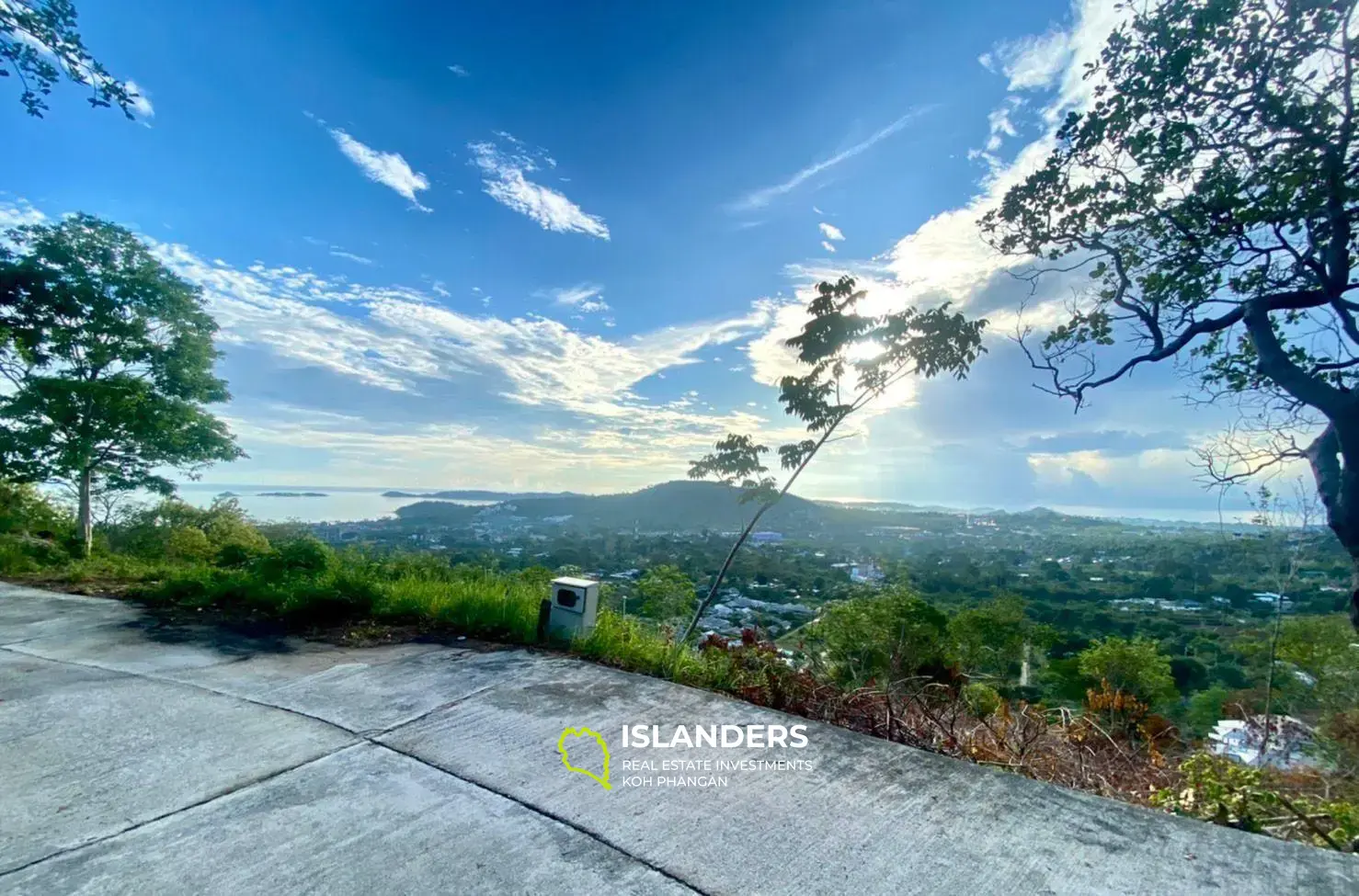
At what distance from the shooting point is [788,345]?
5625 millimetres

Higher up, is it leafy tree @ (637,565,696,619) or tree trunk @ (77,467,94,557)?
tree trunk @ (77,467,94,557)

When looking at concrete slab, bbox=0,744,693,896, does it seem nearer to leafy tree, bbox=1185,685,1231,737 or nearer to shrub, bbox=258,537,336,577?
shrub, bbox=258,537,336,577

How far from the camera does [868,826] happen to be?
197 cm

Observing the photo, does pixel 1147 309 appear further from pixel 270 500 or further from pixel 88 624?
pixel 270 500

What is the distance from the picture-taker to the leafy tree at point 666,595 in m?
6.11

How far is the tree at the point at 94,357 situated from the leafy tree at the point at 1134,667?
13.7 meters

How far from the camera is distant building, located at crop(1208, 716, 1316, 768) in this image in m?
3.92

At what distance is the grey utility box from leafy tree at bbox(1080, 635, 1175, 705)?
8.18m

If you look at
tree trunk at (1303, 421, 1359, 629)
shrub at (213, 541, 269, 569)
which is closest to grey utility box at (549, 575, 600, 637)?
shrub at (213, 541, 269, 569)

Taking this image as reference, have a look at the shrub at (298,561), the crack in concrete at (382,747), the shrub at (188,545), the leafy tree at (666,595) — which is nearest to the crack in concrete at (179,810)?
the crack in concrete at (382,747)

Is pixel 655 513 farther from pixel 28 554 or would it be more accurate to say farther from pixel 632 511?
pixel 28 554

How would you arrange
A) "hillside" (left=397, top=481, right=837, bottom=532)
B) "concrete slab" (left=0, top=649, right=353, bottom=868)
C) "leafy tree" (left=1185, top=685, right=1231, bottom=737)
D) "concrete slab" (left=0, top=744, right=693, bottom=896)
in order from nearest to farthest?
"concrete slab" (left=0, top=744, right=693, bottom=896) → "concrete slab" (left=0, top=649, right=353, bottom=868) → "leafy tree" (left=1185, top=685, right=1231, bottom=737) → "hillside" (left=397, top=481, right=837, bottom=532)

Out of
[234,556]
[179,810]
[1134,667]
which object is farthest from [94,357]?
[1134,667]

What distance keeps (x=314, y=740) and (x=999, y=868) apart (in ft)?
8.98
